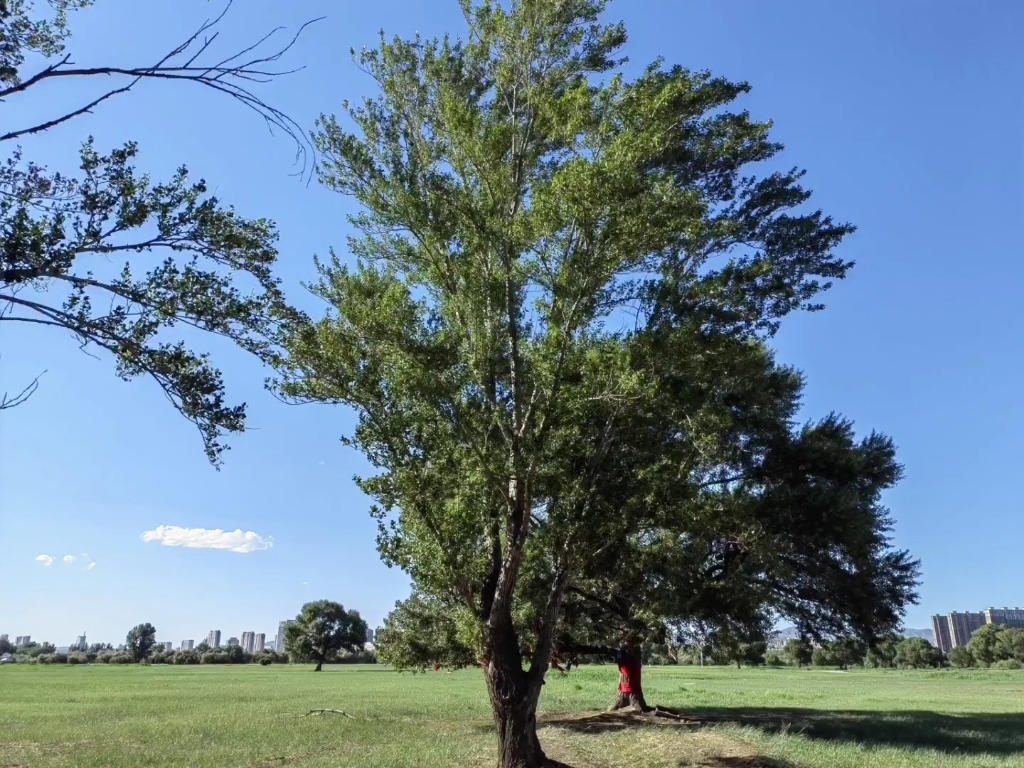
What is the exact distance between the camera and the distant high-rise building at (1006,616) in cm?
16766

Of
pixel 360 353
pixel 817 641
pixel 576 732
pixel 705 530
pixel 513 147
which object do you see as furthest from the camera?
pixel 817 641

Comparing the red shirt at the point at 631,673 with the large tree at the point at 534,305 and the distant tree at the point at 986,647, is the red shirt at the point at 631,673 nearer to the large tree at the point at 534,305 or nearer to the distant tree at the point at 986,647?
the large tree at the point at 534,305

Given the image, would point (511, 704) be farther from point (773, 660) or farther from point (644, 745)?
point (773, 660)

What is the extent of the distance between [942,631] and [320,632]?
544ft

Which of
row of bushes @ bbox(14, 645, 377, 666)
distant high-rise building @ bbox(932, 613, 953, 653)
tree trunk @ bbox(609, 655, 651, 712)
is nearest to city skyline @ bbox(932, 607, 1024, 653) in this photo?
distant high-rise building @ bbox(932, 613, 953, 653)

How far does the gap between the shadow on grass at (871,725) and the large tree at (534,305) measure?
26.6 feet

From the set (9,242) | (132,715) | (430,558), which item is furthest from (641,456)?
(132,715)

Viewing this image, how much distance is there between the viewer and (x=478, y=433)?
12.8 m

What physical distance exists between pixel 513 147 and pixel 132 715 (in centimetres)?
2371

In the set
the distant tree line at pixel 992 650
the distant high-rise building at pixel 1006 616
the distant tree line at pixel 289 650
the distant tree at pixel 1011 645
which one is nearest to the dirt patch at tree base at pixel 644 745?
the distant tree line at pixel 289 650

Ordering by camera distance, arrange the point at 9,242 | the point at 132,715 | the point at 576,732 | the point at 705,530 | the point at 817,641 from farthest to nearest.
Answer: the point at 132,715 < the point at 817,641 < the point at 576,732 < the point at 705,530 < the point at 9,242

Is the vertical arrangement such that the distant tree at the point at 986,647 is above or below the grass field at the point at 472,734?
below

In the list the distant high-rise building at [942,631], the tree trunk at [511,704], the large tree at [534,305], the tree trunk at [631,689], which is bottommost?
the distant high-rise building at [942,631]

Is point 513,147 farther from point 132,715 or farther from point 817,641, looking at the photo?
point 132,715
